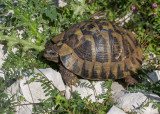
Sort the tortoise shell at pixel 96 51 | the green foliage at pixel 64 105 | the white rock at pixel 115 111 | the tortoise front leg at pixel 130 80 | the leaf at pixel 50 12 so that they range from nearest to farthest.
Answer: the green foliage at pixel 64 105, the white rock at pixel 115 111, the tortoise shell at pixel 96 51, the tortoise front leg at pixel 130 80, the leaf at pixel 50 12

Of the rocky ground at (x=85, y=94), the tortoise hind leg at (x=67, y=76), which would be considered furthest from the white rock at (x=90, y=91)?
the tortoise hind leg at (x=67, y=76)

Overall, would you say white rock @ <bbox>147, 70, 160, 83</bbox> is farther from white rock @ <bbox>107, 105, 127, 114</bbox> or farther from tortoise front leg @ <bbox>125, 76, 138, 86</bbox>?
white rock @ <bbox>107, 105, 127, 114</bbox>

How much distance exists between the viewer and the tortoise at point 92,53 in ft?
10.8

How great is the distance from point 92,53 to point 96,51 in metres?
0.08

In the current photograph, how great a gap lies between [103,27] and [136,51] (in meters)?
0.87

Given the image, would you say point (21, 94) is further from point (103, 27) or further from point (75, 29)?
point (103, 27)

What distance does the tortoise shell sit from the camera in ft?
10.8

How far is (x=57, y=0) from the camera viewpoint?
4.68 meters

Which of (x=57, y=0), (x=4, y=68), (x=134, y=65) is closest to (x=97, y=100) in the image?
(x=134, y=65)

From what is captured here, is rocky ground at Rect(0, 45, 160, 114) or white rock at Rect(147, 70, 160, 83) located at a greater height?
white rock at Rect(147, 70, 160, 83)

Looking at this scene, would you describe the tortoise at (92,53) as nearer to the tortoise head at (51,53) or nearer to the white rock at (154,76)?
the tortoise head at (51,53)

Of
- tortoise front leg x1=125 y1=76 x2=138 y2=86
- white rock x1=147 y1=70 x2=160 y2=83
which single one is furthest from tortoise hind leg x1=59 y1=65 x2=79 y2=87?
white rock x1=147 y1=70 x2=160 y2=83

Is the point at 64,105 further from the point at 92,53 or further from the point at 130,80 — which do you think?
the point at 130,80

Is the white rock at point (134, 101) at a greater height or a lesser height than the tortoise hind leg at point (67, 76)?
lesser
